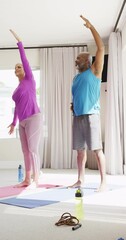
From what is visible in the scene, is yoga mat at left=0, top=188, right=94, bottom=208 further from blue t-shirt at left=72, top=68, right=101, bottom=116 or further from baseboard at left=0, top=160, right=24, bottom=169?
baseboard at left=0, top=160, right=24, bottom=169

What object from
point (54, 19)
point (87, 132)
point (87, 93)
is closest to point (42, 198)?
point (87, 132)

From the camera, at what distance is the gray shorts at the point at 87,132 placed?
2.67 meters

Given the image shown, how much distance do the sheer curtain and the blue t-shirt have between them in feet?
7.97

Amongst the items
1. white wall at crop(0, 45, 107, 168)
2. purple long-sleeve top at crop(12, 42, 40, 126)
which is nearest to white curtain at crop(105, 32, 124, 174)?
white wall at crop(0, 45, 107, 168)

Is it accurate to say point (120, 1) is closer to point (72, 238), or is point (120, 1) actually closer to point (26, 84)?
point (26, 84)

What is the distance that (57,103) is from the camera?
17.1 feet

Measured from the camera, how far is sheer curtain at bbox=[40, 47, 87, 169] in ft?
17.0

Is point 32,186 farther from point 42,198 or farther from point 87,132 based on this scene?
point 87,132

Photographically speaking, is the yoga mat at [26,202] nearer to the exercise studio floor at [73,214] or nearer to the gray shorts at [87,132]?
the exercise studio floor at [73,214]

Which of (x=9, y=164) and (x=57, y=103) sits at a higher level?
(x=57, y=103)

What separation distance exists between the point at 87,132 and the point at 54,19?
233 cm

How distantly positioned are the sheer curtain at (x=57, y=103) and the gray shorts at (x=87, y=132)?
2362 mm

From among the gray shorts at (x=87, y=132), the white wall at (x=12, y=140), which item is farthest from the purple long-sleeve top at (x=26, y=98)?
the white wall at (x=12, y=140)

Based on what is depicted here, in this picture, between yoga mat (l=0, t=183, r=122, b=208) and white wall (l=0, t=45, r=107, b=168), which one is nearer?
yoga mat (l=0, t=183, r=122, b=208)
